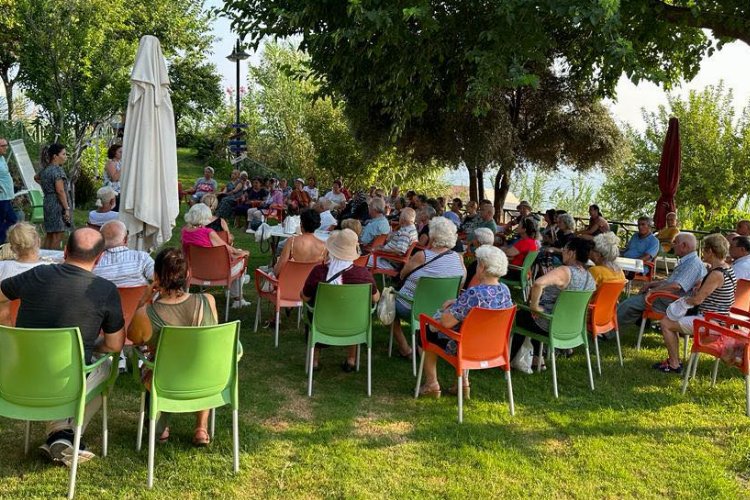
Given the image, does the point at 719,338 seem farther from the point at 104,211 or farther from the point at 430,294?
the point at 104,211

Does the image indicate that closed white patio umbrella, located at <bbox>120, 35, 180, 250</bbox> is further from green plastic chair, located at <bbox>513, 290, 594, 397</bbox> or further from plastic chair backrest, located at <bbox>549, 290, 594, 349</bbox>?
plastic chair backrest, located at <bbox>549, 290, 594, 349</bbox>

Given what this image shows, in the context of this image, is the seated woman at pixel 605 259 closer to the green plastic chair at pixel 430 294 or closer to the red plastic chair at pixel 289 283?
the green plastic chair at pixel 430 294

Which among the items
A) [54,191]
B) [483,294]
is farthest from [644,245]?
[54,191]

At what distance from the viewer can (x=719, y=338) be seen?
16.3 ft

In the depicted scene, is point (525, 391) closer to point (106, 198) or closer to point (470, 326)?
point (470, 326)

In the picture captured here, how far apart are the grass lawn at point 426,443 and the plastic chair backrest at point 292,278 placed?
602mm

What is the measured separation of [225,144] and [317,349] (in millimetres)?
25203

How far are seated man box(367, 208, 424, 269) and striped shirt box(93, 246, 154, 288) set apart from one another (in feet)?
11.2

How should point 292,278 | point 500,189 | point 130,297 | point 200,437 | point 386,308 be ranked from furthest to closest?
point 500,189 < point 292,278 < point 386,308 < point 130,297 < point 200,437

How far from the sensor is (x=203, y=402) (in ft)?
11.1

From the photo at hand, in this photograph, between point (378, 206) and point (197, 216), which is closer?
point (197, 216)

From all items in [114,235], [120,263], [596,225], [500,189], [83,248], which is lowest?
[120,263]

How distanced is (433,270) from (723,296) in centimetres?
251

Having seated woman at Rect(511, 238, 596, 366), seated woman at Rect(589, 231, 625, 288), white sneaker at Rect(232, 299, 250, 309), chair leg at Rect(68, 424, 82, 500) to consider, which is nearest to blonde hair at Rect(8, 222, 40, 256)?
chair leg at Rect(68, 424, 82, 500)
